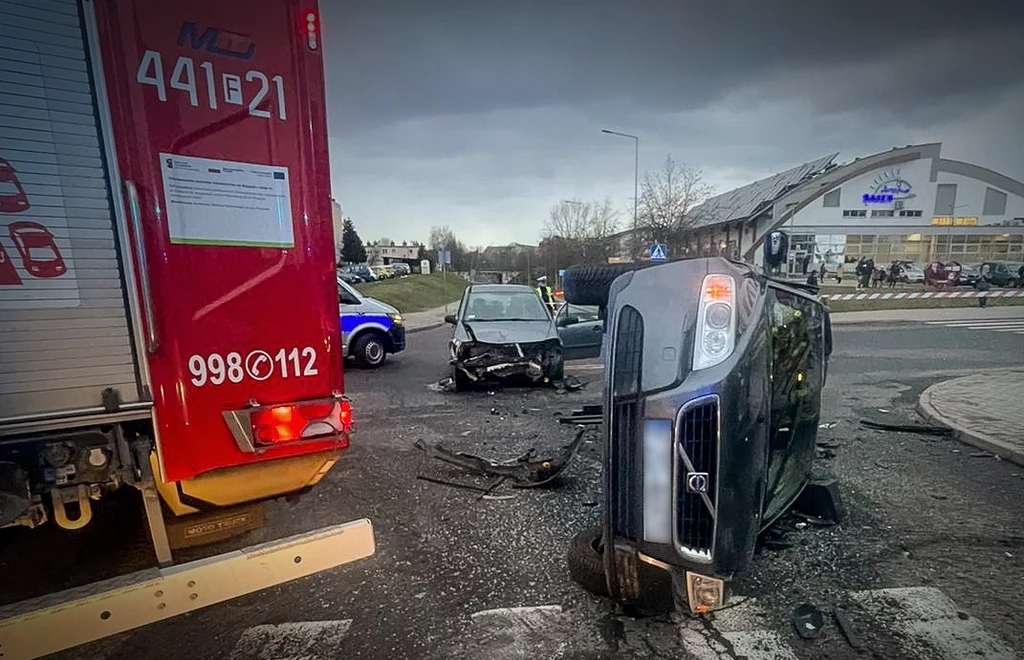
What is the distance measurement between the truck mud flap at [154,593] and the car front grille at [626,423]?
1.34 m

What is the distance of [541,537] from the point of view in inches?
141

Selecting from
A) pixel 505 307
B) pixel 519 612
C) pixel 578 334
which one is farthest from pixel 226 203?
pixel 578 334

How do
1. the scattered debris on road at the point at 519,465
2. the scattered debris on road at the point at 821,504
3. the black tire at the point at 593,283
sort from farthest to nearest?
the scattered debris on road at the point at 519,465 < the scattered debris on road at the point at 821,504 < the black tire at the point at 593,283

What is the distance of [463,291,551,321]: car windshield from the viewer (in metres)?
8.98

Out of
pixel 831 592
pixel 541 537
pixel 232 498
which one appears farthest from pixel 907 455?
pixel 232 498

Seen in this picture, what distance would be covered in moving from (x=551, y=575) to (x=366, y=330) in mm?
8283

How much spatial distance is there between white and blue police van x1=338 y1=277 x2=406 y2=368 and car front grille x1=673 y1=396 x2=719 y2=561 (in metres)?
9.21

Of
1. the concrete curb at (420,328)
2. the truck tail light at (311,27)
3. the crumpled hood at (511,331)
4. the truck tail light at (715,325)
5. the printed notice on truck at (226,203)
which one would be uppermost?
the truck tail light at (311,27)

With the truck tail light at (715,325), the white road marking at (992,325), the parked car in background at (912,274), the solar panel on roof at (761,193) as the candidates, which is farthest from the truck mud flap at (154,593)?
the parked car in background at (912,274)

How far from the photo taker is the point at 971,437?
213 inches

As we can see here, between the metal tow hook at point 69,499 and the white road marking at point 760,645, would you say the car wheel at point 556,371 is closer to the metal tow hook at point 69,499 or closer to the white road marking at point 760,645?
the white road marking at point 760,645

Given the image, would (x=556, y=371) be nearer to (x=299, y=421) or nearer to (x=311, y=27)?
(x=299, y=421)

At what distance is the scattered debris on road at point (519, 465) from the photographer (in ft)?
14.7

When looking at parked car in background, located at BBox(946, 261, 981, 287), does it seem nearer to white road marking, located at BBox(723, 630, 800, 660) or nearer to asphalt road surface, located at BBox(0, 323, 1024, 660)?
asphalt road surface, located at BBox(0, 323, 1024, 660)
